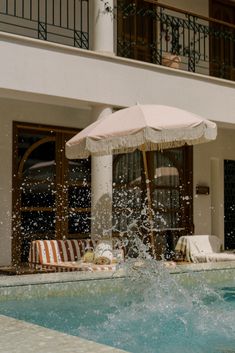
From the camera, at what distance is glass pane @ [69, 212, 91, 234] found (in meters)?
12.6

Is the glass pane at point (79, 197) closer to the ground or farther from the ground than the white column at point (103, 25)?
closer to the ground

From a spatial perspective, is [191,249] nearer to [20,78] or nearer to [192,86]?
[192,86]

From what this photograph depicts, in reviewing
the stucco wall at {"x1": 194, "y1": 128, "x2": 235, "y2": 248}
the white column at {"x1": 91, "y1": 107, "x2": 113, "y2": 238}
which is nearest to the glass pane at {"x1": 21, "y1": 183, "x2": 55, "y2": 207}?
the white column at {"x1": 91, "y1": 107, "x2": 113, "y2": 238}

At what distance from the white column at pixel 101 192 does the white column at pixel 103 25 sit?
Result: 967 mm

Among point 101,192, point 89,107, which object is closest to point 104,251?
point 101,192

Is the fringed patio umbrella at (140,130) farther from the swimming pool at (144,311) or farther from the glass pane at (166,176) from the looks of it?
the glass pane at (166,176)

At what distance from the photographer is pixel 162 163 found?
14.5 m

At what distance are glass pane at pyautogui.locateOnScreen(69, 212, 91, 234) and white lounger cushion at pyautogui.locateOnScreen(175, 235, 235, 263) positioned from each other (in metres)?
1.82

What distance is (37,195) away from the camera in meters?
12.3

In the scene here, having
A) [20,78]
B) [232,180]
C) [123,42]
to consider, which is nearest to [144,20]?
[123,42]

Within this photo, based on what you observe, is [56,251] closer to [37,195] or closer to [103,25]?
[37,195]

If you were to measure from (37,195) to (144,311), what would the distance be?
5.82m

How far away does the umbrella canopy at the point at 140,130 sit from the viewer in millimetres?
8906

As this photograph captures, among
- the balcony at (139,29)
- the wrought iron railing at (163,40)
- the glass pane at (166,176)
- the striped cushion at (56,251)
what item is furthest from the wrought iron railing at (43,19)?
the striped cushion at (56,251)
